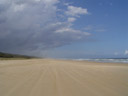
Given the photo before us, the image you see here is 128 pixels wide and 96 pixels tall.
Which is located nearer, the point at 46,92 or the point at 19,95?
the point at 19,95

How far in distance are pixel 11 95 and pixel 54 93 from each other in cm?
141

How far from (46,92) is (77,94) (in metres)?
1.09

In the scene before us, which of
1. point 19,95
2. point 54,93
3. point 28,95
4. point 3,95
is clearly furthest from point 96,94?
point 3,95

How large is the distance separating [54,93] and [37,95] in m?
0.58

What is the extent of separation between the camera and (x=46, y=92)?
4.46 meters

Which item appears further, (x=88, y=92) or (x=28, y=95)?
(x=88, y=92)

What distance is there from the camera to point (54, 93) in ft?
14.2

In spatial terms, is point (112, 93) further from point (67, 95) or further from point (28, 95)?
point (28, 95)

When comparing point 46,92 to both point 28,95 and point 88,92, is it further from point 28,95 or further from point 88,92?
point 88,92

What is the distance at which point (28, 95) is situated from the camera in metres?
4.13

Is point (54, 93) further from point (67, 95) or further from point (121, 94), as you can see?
point (121, 94)

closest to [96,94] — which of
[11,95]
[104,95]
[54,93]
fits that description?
[104,95]

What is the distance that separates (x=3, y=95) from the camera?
420cm

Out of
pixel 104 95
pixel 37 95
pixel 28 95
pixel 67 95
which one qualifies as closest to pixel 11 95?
pixel 28 95
